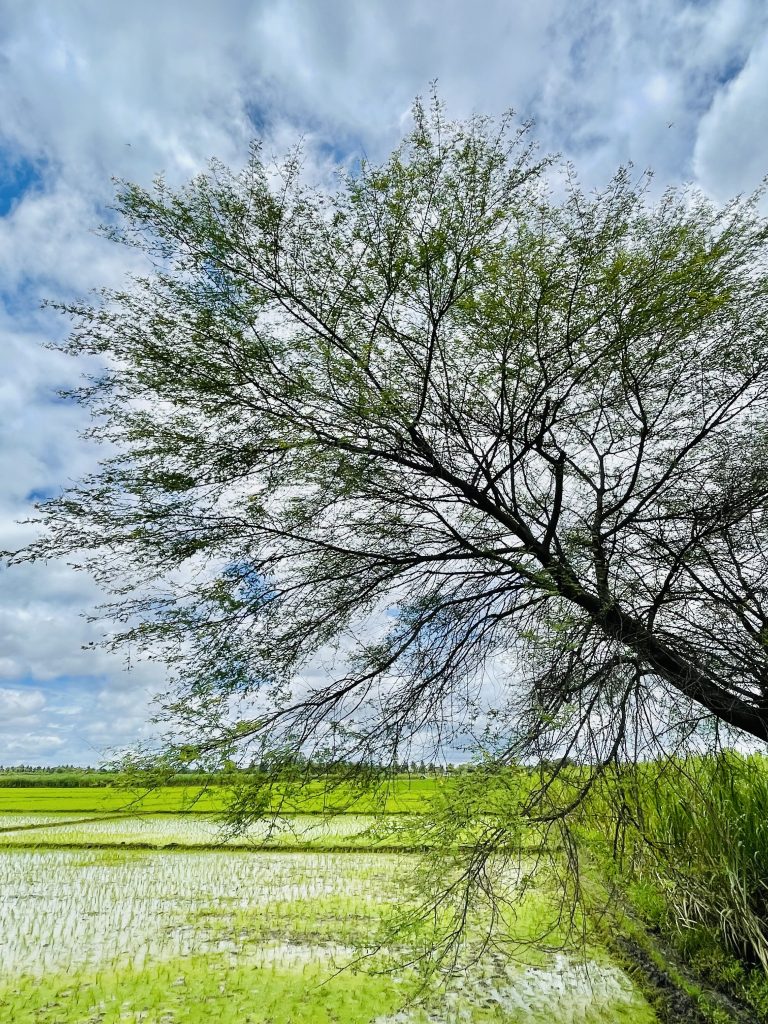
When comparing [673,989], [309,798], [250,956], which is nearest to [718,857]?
[673,989]

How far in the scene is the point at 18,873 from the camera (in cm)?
969

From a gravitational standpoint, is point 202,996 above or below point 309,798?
below

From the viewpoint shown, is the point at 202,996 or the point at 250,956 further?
the point at 250,956

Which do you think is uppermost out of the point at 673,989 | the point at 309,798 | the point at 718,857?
the point at 309,798

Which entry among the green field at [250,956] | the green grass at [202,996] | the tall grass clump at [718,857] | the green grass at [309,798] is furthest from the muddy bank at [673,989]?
the green grass at [309,798]

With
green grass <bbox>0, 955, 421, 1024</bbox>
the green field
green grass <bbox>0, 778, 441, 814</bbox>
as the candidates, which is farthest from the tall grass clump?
green grass <bbox>0, 955, 421, 1024</bbox>

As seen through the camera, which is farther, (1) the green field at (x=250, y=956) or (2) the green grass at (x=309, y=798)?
(1) the green field at (x=250, y=956)

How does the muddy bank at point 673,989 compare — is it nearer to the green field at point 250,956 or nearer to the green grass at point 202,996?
the green field at point 250,956

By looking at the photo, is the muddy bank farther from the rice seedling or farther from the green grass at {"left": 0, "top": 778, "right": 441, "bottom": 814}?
the green grass at {"left": 0, "top": 778, "right": 441, "bottom": 814}

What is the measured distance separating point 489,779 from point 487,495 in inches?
81.2

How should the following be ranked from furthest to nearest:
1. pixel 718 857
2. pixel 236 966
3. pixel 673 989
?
pixel 236 966 < pixel 718 857 < pixel 673 989

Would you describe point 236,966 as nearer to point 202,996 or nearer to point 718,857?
point 202,996

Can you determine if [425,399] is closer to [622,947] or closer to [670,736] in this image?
[670,736]

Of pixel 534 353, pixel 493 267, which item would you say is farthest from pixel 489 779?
pixel 493 267
